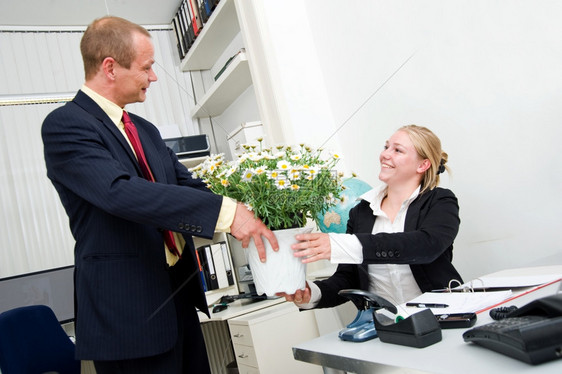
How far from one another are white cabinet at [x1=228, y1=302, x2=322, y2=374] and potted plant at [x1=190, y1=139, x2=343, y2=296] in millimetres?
1238

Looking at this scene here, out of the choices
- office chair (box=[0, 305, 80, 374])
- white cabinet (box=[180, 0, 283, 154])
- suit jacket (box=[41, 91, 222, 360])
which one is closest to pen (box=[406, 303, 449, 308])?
suit jacket (box=[41, 91, 222, 360])

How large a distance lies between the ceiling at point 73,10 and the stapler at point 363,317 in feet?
10.7

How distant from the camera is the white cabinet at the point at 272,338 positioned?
230cm

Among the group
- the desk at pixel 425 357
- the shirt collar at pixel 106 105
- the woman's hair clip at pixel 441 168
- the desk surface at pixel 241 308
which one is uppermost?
the shirt collar at pixel 106 105

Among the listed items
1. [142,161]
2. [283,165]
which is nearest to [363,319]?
[283,165]

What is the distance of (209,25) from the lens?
331cm

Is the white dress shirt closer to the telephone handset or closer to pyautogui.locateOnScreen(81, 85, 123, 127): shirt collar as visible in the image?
the telephone handset

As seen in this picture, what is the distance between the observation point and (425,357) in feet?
2.65

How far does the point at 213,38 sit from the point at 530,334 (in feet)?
10.4

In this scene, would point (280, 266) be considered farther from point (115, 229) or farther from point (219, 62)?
point (219, 62)

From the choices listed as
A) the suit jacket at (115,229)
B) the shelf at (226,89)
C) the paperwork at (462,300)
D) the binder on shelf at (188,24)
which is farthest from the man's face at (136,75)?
the binder on shelf at (188,24)

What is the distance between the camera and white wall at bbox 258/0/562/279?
1.68m

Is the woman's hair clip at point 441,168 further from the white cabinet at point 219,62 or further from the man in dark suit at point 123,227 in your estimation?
the white cabinet at point 219,62

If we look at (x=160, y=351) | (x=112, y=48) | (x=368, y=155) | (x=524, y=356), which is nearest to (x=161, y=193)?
(x=160, y=351)
